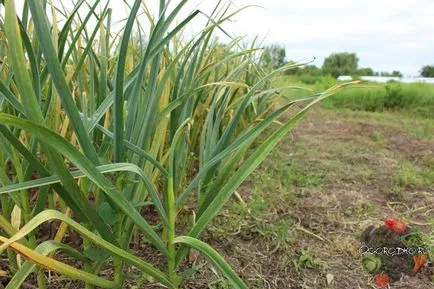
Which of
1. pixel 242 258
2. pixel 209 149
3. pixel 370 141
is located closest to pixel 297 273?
pixel 242 258

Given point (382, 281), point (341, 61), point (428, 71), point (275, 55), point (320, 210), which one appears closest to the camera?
point (382, 281)

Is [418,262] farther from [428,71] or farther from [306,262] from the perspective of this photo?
[428,71]

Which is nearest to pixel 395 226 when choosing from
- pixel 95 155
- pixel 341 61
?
pixel 95 155

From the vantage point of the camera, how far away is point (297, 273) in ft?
3.23

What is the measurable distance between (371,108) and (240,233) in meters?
3.69

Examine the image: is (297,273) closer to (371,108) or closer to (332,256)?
(332,256)

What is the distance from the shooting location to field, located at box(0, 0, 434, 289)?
1.75 feet

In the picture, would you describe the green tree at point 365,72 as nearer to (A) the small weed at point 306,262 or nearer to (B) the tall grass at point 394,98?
(B) the tall grass at point 394,98

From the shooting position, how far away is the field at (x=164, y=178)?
533mm

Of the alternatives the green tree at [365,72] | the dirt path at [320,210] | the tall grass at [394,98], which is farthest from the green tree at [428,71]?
the dirt path at [320,210]

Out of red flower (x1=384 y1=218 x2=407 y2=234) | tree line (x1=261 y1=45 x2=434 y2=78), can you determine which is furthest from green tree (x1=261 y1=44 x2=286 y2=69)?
tree line (x1=261 y1=45 x2=434 y2=78)

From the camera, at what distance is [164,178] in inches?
30.6

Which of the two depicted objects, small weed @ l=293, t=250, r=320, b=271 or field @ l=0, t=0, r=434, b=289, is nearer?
field @ l=0, t=0, r=434, b=289

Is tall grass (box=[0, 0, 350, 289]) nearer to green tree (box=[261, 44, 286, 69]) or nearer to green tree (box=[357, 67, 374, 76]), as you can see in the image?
green tree (box=[261, 44, 286, 69])
